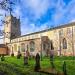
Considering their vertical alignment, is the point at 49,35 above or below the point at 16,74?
above

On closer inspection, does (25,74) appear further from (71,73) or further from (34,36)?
(34,36)

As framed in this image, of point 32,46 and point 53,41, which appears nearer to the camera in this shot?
point 53,41

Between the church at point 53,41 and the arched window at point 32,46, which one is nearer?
the church at point 53,41

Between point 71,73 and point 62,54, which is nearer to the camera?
point 71,73

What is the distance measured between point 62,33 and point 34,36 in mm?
10274

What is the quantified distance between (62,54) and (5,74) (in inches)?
1347

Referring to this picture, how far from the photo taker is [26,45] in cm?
6969

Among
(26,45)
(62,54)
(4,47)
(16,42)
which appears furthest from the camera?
(4,47)

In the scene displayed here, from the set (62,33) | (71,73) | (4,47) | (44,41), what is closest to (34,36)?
(44,41)

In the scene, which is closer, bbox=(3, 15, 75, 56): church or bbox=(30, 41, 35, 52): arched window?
bbox=(3, 15, 75, 56): church

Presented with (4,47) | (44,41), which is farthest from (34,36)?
(4,47)

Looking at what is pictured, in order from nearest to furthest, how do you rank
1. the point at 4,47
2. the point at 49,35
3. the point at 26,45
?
the point at 49,35, the point at 26,45, the point at 4,47

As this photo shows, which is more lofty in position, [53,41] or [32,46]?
[53,41]

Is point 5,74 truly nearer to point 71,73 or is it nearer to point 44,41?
point 71,73
